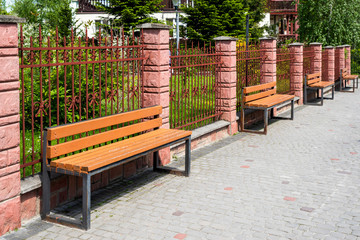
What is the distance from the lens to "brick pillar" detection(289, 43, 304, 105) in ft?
51.9

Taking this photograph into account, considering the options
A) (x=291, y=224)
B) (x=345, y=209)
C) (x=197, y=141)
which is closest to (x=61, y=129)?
(x=291, y=224)

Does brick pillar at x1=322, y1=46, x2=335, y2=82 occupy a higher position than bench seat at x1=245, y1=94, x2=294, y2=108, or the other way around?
brick pillar at x1=322, y1=46, x2=335, y2=82

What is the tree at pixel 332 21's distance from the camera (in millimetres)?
31781

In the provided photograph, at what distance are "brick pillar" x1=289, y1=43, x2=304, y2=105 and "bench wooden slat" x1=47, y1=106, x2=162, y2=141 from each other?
928cm

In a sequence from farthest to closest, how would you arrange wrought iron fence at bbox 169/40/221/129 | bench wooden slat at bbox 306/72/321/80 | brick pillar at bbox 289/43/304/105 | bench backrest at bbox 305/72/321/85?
bench wooden slat at bbox 306/72/321/80
bench backrest at bbox 305/72/321/85
brick pillar at bbox 289/43/304/105
wrought iron fence at bbox 169/40/221/129

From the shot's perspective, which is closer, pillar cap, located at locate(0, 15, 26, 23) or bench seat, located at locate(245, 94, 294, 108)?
pillar cap, located at locate(0, 15, 26, 23)

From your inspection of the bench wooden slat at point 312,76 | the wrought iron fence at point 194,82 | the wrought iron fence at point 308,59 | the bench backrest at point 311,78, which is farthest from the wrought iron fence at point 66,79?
the wrought iron fence at point 308,59

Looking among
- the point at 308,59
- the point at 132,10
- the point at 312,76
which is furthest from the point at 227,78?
the point at 132,10

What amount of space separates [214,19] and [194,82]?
23.4 meters

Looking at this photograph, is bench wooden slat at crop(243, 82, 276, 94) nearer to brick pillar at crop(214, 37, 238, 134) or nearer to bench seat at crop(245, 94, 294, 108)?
bench seat at crop(245, 94, 294, 108)

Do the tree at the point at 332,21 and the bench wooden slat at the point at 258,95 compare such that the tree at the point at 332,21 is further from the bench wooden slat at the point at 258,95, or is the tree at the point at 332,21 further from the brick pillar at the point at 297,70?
the bench wooden slat at the point at 258,95

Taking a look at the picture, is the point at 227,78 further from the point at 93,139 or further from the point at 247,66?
the point at 93,139

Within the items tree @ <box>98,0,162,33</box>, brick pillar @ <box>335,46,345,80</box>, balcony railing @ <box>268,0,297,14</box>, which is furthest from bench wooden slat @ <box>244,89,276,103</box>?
balcony railing @ <box>268,0,297,14</box>

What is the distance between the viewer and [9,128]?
16.9ft
